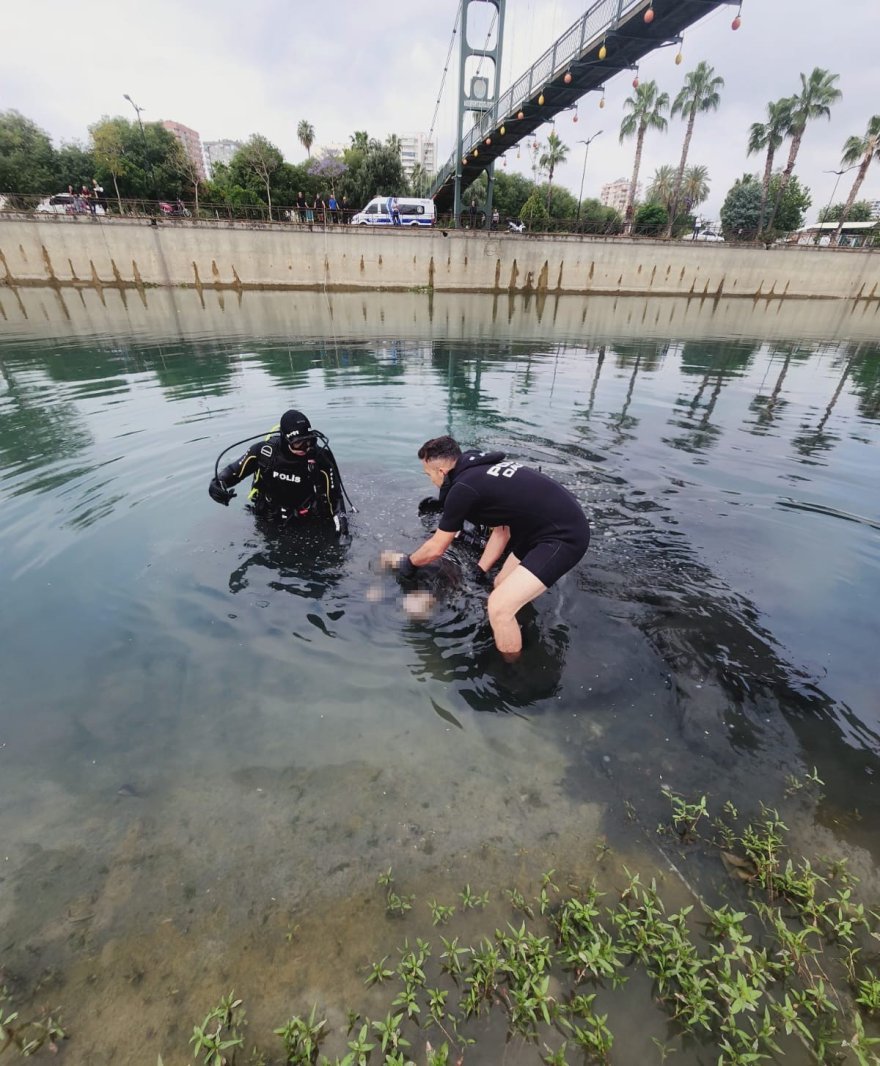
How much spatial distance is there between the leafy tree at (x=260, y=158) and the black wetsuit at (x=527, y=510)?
53.6 m

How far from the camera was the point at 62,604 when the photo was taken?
4691mm

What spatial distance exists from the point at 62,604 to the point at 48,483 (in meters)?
3.05

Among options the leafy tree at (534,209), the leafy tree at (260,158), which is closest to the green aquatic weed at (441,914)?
the leafy tree at (260,158)

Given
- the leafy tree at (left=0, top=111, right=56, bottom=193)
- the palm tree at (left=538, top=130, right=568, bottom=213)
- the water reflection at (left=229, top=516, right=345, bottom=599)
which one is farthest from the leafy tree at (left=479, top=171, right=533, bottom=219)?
the water reflection at (left=229, top=516, right=345, bottom=599)

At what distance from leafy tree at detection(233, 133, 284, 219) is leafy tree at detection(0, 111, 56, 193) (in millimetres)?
18706

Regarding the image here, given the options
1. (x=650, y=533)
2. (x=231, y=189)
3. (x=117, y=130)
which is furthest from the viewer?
(x=117, y=130)

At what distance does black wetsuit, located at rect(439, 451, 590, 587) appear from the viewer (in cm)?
386

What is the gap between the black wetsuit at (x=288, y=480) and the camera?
5414 mm

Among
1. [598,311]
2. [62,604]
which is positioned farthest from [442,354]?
[598,311]

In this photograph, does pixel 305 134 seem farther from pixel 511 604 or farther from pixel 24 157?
pixel 511 604

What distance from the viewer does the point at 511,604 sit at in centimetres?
398

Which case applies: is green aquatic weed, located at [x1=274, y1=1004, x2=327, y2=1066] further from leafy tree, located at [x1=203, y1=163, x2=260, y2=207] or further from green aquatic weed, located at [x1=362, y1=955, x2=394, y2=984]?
leafy tree, located at [x1=203, y1=163, x2=260, y2=207]

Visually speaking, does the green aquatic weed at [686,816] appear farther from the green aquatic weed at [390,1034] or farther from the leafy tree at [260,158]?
the leafy tree at [260,158]

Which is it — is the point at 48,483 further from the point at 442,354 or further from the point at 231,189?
the point at 231,189
